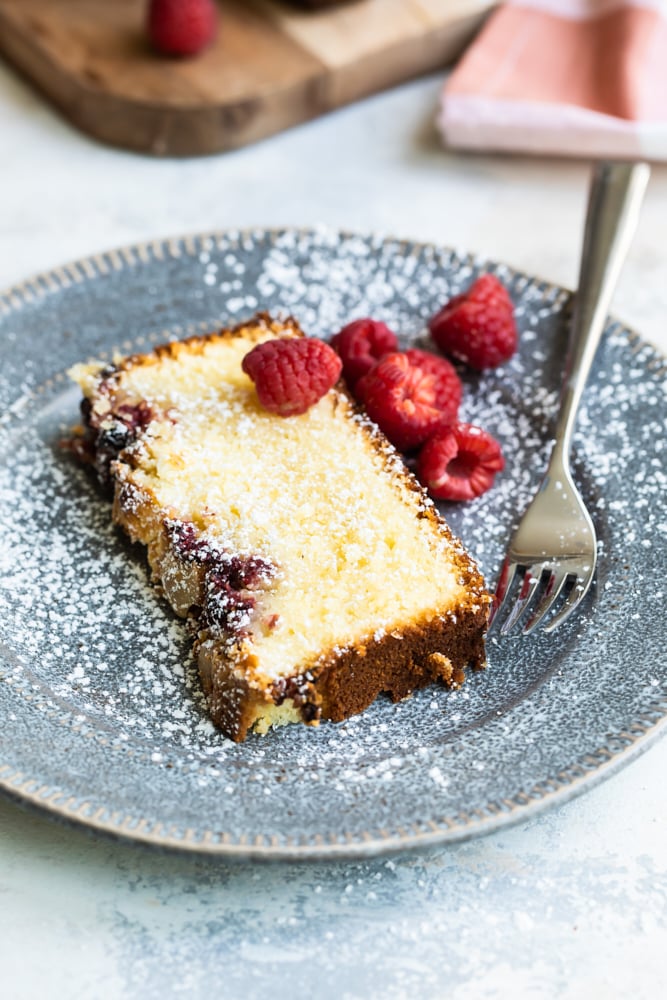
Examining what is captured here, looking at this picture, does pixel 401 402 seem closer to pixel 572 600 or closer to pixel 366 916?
pixel 572 600

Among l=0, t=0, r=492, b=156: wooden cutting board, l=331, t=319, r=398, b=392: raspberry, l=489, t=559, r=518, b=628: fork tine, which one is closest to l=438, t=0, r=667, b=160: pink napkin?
l=0, t=0, r=492, b=156: wooden cutting board

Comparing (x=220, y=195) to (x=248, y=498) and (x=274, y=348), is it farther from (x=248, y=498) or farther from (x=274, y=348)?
(x=248, y=498)

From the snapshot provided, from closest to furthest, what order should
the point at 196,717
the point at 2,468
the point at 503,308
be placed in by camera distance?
the point at 196,717, the point at 2,468, the point at 503,308

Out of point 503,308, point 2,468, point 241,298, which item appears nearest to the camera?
point 2,468

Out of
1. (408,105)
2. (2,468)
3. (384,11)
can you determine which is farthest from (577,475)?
(384,11)

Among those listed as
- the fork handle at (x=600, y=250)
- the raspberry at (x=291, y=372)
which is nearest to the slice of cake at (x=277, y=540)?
the raspberry at (x=291, y=372)

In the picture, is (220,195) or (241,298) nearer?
(241,298)
